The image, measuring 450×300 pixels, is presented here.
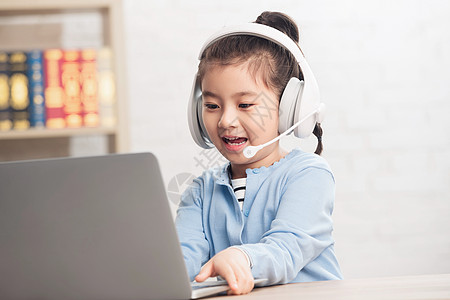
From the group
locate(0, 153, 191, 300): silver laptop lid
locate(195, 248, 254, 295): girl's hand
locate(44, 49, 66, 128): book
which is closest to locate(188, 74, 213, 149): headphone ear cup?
locate(195, 248, 254, 295): girl's hand

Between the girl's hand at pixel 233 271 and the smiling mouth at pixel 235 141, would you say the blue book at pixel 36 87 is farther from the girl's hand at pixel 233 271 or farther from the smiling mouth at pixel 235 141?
the girl's hand at pixel 233 271

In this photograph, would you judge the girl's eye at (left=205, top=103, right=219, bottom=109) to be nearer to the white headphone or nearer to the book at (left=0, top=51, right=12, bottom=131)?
the white headphone

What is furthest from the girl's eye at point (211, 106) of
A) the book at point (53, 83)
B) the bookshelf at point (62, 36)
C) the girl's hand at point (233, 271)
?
the book at point (53, 83)

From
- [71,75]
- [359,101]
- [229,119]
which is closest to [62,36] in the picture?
[71,75]

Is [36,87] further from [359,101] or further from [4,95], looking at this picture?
[359,101]

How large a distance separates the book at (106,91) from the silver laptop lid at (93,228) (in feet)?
5.14

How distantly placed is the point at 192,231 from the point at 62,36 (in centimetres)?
160

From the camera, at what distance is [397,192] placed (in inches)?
93.3

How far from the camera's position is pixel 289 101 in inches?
40.7

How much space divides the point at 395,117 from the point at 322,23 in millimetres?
500

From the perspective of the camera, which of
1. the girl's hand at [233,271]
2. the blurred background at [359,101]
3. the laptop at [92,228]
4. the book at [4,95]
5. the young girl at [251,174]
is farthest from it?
the blurred background at [359,101]

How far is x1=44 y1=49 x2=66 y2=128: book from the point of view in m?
2.13

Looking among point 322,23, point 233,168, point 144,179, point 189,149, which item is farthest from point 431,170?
point 144,179

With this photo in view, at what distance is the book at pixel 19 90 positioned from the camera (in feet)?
6.96
